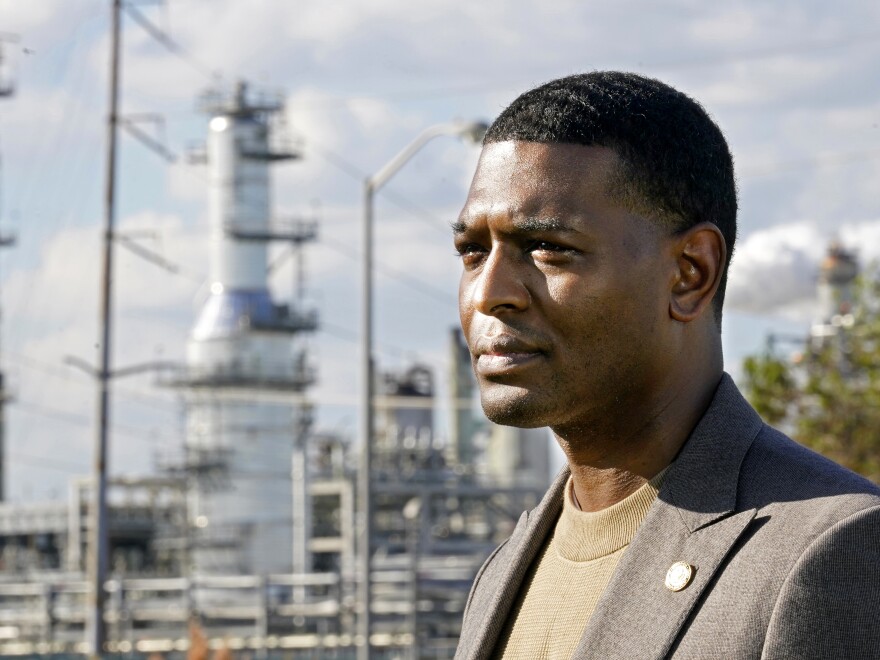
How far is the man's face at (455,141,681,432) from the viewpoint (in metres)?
2.79

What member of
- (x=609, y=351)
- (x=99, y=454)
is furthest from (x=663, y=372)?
(x=99, y=454)

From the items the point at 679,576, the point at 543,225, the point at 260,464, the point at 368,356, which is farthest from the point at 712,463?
the point at 260,464

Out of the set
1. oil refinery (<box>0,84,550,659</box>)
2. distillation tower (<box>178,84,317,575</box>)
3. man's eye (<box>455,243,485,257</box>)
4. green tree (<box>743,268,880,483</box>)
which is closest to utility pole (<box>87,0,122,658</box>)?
green tree (<box>743,268,880,483</box>)

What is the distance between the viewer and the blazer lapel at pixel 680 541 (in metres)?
2.66

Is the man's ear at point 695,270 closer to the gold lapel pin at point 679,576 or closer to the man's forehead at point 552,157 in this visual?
the man's forehead at point 552,157

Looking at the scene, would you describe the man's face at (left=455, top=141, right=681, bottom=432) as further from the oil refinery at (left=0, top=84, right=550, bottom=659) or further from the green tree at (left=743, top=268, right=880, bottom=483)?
the oil refinery at (left=0, top=84, right=550, bottom=659)

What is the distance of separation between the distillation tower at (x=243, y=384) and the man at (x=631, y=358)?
178 ft

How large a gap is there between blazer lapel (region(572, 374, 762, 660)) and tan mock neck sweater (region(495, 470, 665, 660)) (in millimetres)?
91

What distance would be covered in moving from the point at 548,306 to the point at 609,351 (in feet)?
0.41

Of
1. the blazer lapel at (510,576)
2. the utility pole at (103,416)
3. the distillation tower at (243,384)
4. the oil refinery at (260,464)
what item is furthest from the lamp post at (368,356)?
the distillation tower at (243,384)

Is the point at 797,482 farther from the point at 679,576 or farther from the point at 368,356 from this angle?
the point at 368,356

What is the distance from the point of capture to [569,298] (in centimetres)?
A: 279

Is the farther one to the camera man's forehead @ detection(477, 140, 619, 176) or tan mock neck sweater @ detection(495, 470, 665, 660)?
tan mock neck sweater @ detection(495, 470, 665, 660)

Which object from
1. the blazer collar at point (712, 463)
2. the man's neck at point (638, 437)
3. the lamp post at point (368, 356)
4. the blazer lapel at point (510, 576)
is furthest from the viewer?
the lamp post at point (368, 356)
